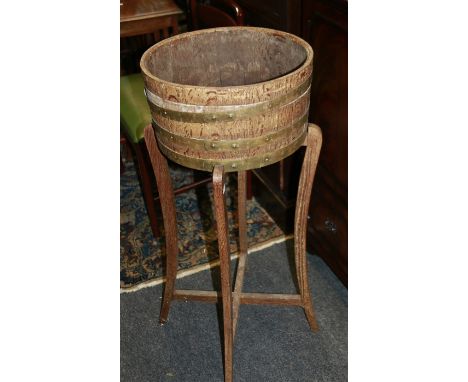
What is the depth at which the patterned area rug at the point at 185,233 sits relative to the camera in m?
2.21

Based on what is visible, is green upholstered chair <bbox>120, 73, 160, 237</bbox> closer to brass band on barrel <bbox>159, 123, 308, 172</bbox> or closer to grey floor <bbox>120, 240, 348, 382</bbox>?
grey floor <bbox>120, 240, 348, 382</bbox>

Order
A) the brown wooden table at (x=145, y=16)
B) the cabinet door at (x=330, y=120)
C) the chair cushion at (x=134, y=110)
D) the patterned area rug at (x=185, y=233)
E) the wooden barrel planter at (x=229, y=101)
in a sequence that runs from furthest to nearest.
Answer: the brown wooden table at (x=145, y=16), the patterned area rug at (x=185, y=233), the chair cushion at (x=134, y=110), the cabinet door at (x=330, y=120), the wooden barrel planter at (x=229, y=101)

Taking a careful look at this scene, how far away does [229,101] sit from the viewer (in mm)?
1189

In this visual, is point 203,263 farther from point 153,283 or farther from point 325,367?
point 325,367

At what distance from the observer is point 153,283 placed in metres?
2.14

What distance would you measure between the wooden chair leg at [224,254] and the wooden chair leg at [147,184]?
0.82 m

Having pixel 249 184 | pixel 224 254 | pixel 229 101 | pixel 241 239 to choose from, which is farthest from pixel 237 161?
pixel 249 184

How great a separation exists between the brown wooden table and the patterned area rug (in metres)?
0.73

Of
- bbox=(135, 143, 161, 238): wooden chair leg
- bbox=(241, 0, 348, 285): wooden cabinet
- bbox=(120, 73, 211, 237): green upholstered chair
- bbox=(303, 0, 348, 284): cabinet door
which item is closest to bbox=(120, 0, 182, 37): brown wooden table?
bbox=(120, 73, 211, 237): green upholstered chair

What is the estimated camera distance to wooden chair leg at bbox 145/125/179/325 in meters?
1.54

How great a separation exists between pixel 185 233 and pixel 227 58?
1.00 m

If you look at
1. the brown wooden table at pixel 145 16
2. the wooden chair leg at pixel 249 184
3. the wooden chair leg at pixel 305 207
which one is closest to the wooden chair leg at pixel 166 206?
the wooden chair leg at pixel 305 207

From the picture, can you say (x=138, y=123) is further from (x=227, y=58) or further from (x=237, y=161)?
(x=237, y=161)

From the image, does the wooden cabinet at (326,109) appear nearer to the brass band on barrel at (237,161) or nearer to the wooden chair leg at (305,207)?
the wooden chair leg at (305,207)
